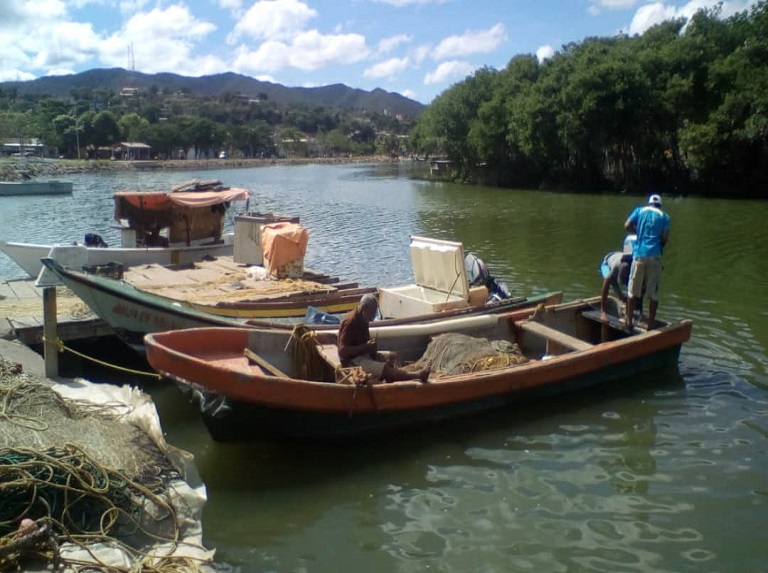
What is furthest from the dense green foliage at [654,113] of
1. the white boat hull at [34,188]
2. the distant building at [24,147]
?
the distant building at [24,147]

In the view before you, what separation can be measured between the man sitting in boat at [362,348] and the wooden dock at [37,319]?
15.3ft

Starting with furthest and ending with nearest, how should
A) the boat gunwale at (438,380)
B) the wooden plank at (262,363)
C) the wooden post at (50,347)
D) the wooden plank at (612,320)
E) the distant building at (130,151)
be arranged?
1. the distant building at (130,151)
2. the wooden plank at (612,320)
3. the wooden post at (50,347)
4. the wooden plank at (262,363)
5. the boat gunwale at (438,380)

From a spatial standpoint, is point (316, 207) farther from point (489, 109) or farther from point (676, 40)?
point (676, 40)

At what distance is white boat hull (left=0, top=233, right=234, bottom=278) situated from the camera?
1341cm

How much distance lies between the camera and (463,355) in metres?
9.41

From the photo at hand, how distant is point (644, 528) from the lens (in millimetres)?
6695

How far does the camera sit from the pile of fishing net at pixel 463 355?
9320 mm

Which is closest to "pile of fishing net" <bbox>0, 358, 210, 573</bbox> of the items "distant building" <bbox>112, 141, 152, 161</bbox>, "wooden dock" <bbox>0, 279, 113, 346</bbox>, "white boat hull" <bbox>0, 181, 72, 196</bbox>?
"wooden dock" <bbox>0, 279, 113, 346</bbox>

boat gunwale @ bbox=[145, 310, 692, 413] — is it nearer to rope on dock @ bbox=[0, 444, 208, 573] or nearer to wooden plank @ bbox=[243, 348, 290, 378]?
wooden plank @ bbox=[243, 348, 290, 378]

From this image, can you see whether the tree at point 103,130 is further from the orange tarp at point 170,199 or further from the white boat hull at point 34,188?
the orange tarp at point 170,199

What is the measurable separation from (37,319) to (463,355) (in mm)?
6577

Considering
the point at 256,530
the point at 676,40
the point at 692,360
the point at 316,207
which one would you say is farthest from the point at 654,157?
the point at 256,530

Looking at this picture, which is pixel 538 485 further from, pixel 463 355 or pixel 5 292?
pixel 5 292

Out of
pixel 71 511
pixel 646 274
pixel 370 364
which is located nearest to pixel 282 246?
pixel 370 364
